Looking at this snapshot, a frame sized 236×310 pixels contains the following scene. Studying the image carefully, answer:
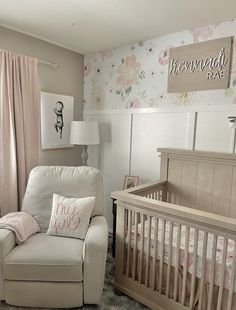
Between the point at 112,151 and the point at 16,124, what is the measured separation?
1176 mm

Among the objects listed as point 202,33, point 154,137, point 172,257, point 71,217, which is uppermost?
point 202,33

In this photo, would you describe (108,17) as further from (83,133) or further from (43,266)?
(43,266)

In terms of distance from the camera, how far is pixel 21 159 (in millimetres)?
2459

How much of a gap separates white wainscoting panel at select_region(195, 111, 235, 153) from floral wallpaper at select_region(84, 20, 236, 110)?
13 cm

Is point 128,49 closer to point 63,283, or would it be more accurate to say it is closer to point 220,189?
point 220,189

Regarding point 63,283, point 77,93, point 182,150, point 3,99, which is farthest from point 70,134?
point 63,283

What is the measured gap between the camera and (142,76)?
272 cm

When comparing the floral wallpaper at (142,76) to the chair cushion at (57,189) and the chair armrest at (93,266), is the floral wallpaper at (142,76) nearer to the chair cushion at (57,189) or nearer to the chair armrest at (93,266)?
the chair cushion at (57,189)

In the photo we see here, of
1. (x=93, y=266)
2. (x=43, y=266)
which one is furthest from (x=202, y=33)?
(x=43, y=266)

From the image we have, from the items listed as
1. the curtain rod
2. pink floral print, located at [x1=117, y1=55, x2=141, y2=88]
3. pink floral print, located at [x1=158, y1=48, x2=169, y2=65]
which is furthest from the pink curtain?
pink floral print, located at [x1=158, y1=48, x2=169, y2=65]

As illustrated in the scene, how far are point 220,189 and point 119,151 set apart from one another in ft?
4.20

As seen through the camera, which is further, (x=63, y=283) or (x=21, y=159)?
(x=21, y=159)

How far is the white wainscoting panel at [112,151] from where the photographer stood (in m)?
2.93

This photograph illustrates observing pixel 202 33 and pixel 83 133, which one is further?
pixel 83 133
